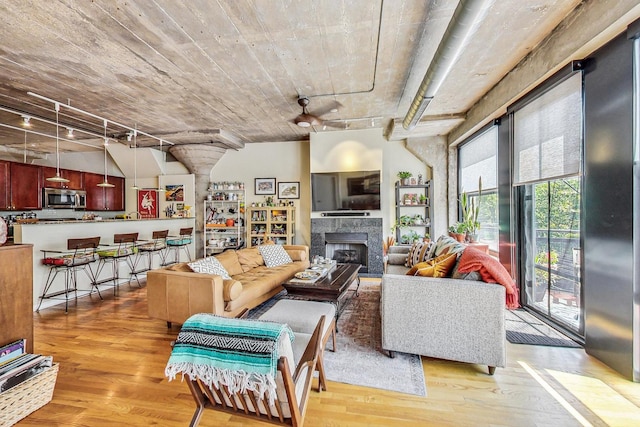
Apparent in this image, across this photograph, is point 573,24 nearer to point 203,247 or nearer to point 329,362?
point 329,362

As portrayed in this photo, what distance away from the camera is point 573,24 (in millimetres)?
2248

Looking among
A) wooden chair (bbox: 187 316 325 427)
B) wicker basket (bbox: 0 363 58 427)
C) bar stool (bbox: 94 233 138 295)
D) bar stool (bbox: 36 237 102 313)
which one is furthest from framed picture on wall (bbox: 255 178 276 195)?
wooden chair (bbox: 187 316 325 427)

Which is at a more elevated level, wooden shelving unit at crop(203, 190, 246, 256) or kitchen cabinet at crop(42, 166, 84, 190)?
kitchen cabinet at crop(42, 166, 84, 190)

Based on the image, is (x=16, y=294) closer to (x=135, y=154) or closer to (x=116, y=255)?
(x=116, y=255)

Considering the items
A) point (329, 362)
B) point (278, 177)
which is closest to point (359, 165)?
point (278, 177)

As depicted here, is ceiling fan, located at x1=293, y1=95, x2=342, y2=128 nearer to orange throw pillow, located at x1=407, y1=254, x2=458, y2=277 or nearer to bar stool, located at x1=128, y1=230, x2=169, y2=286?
orange throw pillow, located at x1=407, y1=254, x2=458, y2=277

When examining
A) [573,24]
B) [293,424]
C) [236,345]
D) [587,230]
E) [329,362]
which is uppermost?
[573,24]

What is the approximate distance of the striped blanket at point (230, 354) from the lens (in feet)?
3.55

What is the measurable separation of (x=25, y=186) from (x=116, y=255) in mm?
3732

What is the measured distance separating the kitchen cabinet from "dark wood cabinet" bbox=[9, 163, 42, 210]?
0.09 m

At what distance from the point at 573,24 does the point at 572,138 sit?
38.6 inches

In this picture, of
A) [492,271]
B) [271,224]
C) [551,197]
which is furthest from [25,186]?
[551,197]

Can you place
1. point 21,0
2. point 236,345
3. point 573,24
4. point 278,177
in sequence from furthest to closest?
1. point 278,177
2. point 573,24
3. point 21,0
4. point 236,345

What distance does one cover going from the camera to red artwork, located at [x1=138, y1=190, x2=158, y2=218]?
694 centimetres
